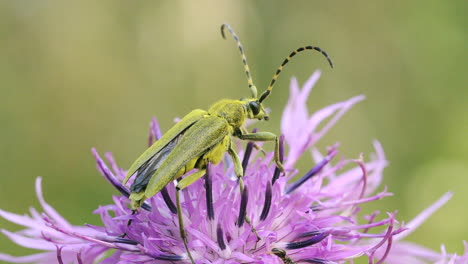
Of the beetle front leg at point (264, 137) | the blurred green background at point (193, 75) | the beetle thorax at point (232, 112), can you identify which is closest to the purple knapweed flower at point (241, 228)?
the beetle front leg at point (264, 137)

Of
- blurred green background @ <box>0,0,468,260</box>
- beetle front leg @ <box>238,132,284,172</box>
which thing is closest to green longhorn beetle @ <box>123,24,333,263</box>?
beetle front leg @ <box>238,132,284,172</box>

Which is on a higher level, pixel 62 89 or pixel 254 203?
pixel 62 89

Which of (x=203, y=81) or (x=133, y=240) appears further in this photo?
(x=203, y=81)

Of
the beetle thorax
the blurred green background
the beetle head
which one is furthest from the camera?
the blurred green background

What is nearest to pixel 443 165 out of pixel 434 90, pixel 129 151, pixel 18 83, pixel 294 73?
pixel 434 90

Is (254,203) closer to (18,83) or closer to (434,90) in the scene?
(434,90)

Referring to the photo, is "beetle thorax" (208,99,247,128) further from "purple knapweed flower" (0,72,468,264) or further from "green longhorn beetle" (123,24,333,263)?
"purple knapweed flower" (0,72,468,264)
